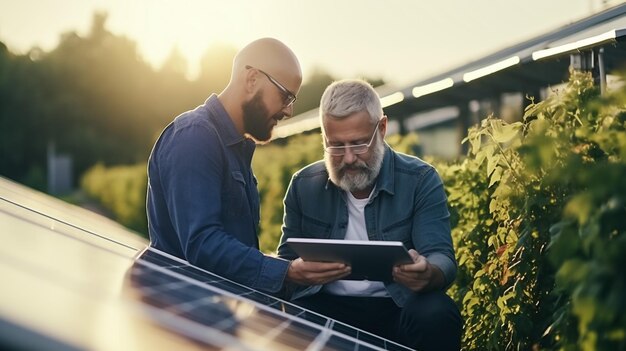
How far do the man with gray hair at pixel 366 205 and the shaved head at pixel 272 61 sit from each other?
10.5 inches

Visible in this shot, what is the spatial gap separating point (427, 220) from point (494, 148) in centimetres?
49

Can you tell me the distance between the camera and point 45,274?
2439mm

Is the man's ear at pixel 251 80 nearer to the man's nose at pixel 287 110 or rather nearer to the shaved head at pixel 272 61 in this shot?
the shaved head at pixel 272 61

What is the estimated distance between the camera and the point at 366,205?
5176 mm

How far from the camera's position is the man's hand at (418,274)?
4418 millimetres

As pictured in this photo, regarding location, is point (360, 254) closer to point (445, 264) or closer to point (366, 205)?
point (445, 264)

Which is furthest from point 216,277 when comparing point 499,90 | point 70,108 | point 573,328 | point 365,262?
point 70,108

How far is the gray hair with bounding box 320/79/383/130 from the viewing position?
5090 millimetres

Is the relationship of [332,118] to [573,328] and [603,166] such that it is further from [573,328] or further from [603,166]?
[603,166]

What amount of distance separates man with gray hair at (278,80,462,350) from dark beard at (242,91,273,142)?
1.09 ft

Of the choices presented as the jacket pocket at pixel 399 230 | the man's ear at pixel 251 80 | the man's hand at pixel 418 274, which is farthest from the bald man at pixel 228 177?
the jacket pocket at pixel 399 230

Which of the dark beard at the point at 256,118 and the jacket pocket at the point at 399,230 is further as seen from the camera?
the dark beard at the point at 256,118

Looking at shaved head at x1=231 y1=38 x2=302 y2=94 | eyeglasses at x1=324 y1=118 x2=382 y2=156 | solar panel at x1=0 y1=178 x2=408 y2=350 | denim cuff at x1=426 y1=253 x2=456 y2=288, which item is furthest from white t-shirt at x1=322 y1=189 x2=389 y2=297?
solar panel at x1=0 y1=178 x2=408 y2=350

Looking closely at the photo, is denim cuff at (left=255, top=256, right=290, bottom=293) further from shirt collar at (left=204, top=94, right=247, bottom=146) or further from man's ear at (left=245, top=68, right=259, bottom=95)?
man's ear at (left=245, top=68, right=259, bottom=95)
